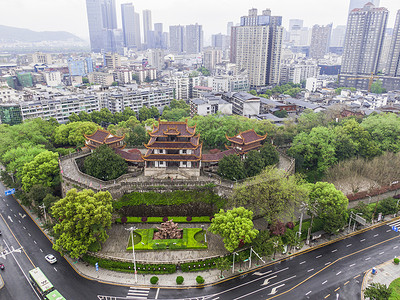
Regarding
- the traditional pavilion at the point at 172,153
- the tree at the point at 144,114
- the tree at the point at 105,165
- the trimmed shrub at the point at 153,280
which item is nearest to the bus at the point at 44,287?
the trimmed shrub at the point at 153,280

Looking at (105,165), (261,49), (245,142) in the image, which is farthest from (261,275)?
(261,49)

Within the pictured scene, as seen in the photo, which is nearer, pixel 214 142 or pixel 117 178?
pixel 117 178

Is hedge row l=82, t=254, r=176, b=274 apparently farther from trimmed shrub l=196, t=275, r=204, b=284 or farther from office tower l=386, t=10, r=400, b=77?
office tower l=386, t=10, r=400, b=77

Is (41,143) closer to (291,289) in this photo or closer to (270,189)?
(270,189)

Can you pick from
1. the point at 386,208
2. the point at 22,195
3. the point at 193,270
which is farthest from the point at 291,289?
the point at 22,195

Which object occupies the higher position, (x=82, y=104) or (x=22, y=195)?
(x=82, y=104)

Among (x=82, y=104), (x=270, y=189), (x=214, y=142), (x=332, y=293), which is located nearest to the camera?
(x=332, y=293)

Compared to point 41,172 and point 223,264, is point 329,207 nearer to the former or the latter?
point 223,264
